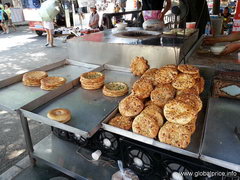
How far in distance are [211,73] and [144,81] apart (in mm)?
928

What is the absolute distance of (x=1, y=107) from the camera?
1.95 m

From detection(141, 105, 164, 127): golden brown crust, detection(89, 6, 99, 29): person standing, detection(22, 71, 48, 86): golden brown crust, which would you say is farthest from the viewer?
detection(89, 6, 99, 29): person standing

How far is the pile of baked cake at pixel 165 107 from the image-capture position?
4.66 ft

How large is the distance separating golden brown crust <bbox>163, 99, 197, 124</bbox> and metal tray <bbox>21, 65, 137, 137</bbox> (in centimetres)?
57

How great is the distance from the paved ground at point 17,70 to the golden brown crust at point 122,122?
2.15 m

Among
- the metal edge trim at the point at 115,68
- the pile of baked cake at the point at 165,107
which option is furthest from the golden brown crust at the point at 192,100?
the metal edge trim at the point at 115,68

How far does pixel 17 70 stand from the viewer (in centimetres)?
686

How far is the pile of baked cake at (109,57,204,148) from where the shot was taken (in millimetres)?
1419

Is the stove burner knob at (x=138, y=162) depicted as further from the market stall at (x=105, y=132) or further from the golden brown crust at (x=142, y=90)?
the golden brown crust at (x=142, y=90)

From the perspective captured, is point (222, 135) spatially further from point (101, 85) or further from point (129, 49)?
point (129, 49)

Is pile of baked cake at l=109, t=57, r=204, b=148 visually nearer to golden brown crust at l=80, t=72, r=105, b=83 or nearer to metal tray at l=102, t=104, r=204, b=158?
metal tray at l=102, t=104, r=204, b=158

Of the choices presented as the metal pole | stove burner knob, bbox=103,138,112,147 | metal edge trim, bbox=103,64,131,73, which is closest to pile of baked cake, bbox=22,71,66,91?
the metal pole

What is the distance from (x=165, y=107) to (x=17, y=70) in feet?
21.9

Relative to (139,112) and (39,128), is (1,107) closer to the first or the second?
(139,112)
